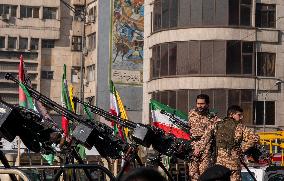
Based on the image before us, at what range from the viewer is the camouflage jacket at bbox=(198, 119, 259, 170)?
10.3 meters

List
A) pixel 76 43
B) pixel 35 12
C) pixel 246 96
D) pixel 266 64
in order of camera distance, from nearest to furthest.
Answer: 1. pixel 246 96
2. pixel 266 64
3. pixel 35 12
4. pixel 76 43

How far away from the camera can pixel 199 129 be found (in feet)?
35.6

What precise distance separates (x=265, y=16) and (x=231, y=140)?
115 ft

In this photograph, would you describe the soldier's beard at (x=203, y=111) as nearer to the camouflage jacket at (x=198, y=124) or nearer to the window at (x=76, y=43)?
the camouflage jacket at (x=198, y=124)

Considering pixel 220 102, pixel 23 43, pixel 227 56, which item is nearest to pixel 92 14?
pixel 23 43

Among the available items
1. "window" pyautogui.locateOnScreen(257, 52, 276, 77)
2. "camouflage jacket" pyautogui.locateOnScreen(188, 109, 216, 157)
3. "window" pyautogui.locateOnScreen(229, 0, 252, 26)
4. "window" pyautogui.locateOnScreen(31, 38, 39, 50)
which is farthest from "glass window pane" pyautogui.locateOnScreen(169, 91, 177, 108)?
"camouflage jacket" pyautogui.locateOnScreen(188, 109, 216, 157)

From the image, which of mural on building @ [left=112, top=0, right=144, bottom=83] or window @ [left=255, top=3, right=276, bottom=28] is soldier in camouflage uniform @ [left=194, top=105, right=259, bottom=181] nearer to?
window @ [left=255, top=3, right=276, bottom=28]

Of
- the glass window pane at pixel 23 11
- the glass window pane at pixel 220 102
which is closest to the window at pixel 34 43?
the glass window pane at pixel 23 11

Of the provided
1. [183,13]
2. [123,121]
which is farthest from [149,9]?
[123,121]

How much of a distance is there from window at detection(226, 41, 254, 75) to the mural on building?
15.3 metres

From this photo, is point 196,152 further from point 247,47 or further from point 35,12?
point 35,12

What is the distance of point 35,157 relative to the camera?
959 inches

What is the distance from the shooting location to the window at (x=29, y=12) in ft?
211

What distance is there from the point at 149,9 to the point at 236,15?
7.53m
